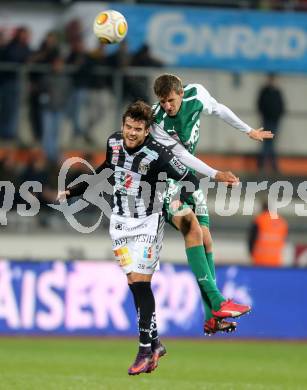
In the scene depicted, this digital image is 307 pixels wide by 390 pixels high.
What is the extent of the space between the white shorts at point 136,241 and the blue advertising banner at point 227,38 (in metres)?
11.6

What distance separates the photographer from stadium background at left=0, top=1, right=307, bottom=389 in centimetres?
1852

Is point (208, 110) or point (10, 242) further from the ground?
point (208, 110)

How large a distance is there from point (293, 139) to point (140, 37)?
357 cm

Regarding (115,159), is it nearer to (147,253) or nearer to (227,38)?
(147,253)

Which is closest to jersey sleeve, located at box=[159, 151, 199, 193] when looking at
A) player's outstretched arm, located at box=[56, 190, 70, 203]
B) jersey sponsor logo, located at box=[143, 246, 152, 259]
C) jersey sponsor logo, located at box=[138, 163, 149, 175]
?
jersey sponsor logo, located at box=[138, 163, 149, 175]

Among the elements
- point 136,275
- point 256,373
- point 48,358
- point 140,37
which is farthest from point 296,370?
point 140,37

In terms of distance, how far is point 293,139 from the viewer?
23.0 m

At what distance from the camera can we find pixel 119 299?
18656 millimetres

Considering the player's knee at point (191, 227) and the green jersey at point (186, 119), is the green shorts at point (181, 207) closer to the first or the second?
the player's knee at point (191, 227)

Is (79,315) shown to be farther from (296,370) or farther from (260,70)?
(260,70)

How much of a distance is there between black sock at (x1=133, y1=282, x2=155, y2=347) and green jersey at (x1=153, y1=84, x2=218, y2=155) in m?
1.36

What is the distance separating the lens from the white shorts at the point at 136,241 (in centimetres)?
1095

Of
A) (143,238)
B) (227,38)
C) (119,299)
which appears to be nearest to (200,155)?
(227,38)

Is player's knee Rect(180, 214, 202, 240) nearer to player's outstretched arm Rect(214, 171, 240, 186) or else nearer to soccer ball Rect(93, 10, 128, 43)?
player's outstretched arm Rect(214, 171, 240, 186)
